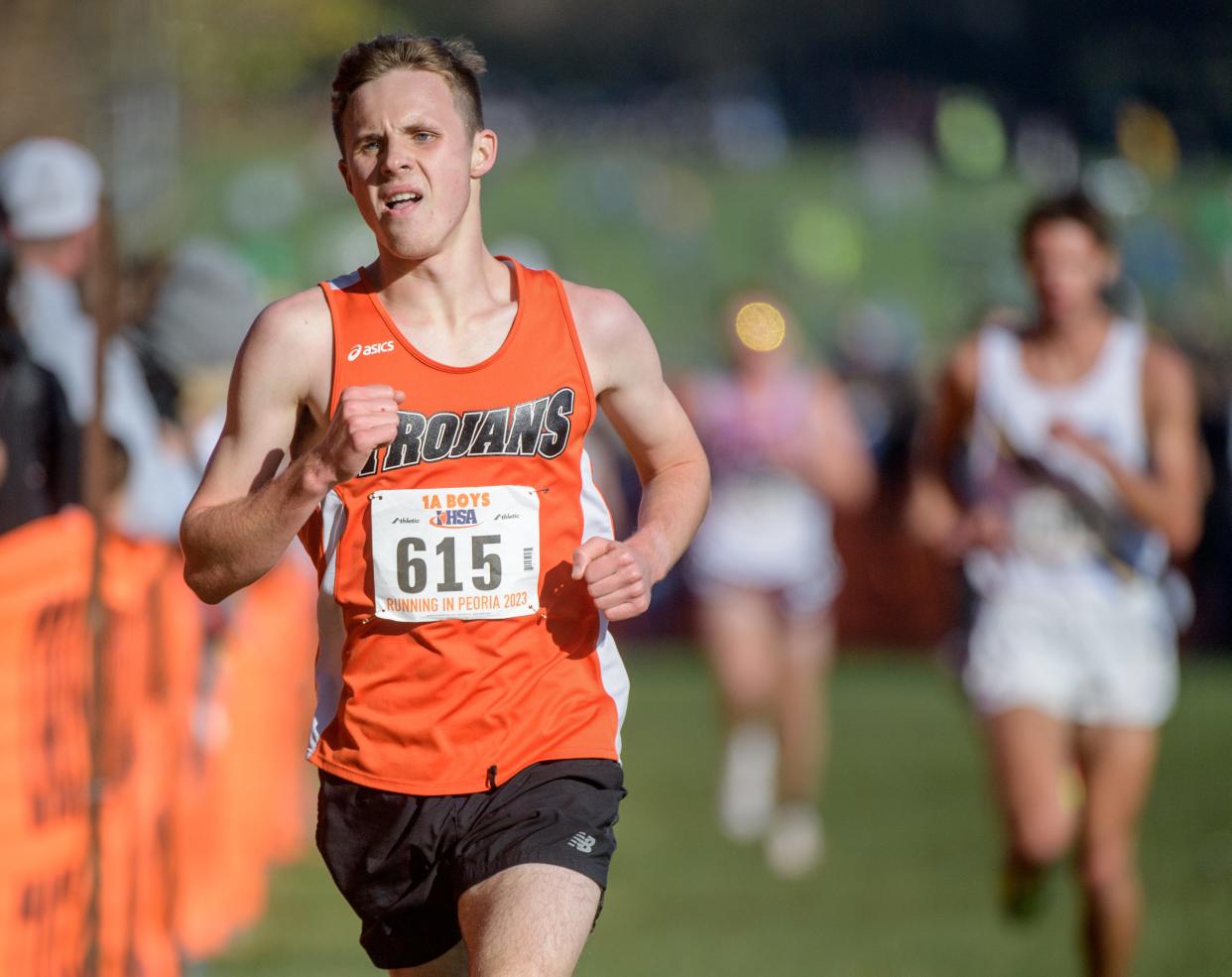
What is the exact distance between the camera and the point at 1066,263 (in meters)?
6.45

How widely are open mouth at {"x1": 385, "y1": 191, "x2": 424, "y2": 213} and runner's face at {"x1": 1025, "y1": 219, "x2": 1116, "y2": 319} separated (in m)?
3.30

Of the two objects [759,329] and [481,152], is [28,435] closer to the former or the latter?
[481,152]

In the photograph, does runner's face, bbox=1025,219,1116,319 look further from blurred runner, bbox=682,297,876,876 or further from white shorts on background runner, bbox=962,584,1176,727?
blurred runner, bbox=682,297,876,876

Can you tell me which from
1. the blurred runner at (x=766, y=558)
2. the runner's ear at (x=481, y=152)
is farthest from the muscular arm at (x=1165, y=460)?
the blurred runner at (x=766, y=558)

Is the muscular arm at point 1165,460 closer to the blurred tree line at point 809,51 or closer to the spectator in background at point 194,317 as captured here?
the spectator in background at point 194,317

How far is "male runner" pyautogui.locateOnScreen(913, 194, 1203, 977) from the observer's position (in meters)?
6.30

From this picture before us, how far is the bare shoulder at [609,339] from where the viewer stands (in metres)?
3.83

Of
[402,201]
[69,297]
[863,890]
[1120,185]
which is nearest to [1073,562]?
[863,890]

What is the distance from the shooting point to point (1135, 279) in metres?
25.5

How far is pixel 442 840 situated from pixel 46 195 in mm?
3143

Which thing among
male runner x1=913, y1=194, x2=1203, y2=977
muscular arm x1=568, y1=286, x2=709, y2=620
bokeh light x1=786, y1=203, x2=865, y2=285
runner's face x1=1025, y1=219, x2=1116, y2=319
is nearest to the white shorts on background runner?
male runner x1=913, y1=194, x2=1203, y2=977

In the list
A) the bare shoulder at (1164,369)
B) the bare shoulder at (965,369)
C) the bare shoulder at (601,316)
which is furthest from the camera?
the bare shoulder at (965,369)

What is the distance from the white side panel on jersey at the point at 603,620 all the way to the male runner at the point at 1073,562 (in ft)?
8.92

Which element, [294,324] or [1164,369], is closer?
[294,324]
